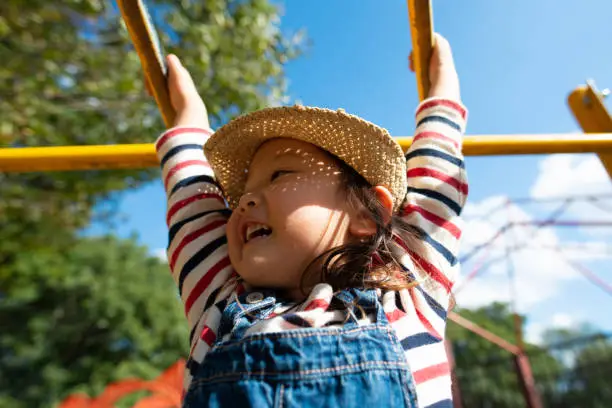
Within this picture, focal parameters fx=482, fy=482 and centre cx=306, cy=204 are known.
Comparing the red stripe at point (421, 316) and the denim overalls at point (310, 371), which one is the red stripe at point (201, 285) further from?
the red stripe at point (421, 316)

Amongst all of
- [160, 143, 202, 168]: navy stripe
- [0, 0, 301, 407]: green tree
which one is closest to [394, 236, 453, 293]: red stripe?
[160, 143, 202, 168]: navy stripe

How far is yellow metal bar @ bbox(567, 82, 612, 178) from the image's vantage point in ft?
4.37

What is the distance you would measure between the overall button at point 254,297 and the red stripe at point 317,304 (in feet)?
0.28

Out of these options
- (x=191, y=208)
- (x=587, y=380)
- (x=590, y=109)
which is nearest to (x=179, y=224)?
(x=191, y=208)

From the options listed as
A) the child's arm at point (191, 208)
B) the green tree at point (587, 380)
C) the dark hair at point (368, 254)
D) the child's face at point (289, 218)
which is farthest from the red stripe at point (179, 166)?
the green tree at point (587, 380)

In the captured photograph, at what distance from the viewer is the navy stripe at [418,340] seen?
67cm

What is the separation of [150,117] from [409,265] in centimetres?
249

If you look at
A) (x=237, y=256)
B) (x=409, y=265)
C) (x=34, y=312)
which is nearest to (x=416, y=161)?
(x=409, y=265)

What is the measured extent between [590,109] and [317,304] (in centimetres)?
111

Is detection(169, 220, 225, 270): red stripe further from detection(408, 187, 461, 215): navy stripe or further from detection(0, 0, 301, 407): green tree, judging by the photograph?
detection(0, 0, 301, 407): green tree

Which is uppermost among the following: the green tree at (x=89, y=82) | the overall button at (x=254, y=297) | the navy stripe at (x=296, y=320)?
the green tree at (x=89, y=82)

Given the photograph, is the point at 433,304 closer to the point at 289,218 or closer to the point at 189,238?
the point at 289,218

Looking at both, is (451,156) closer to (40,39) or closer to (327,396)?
(327,396)

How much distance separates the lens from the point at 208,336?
0.73 m
